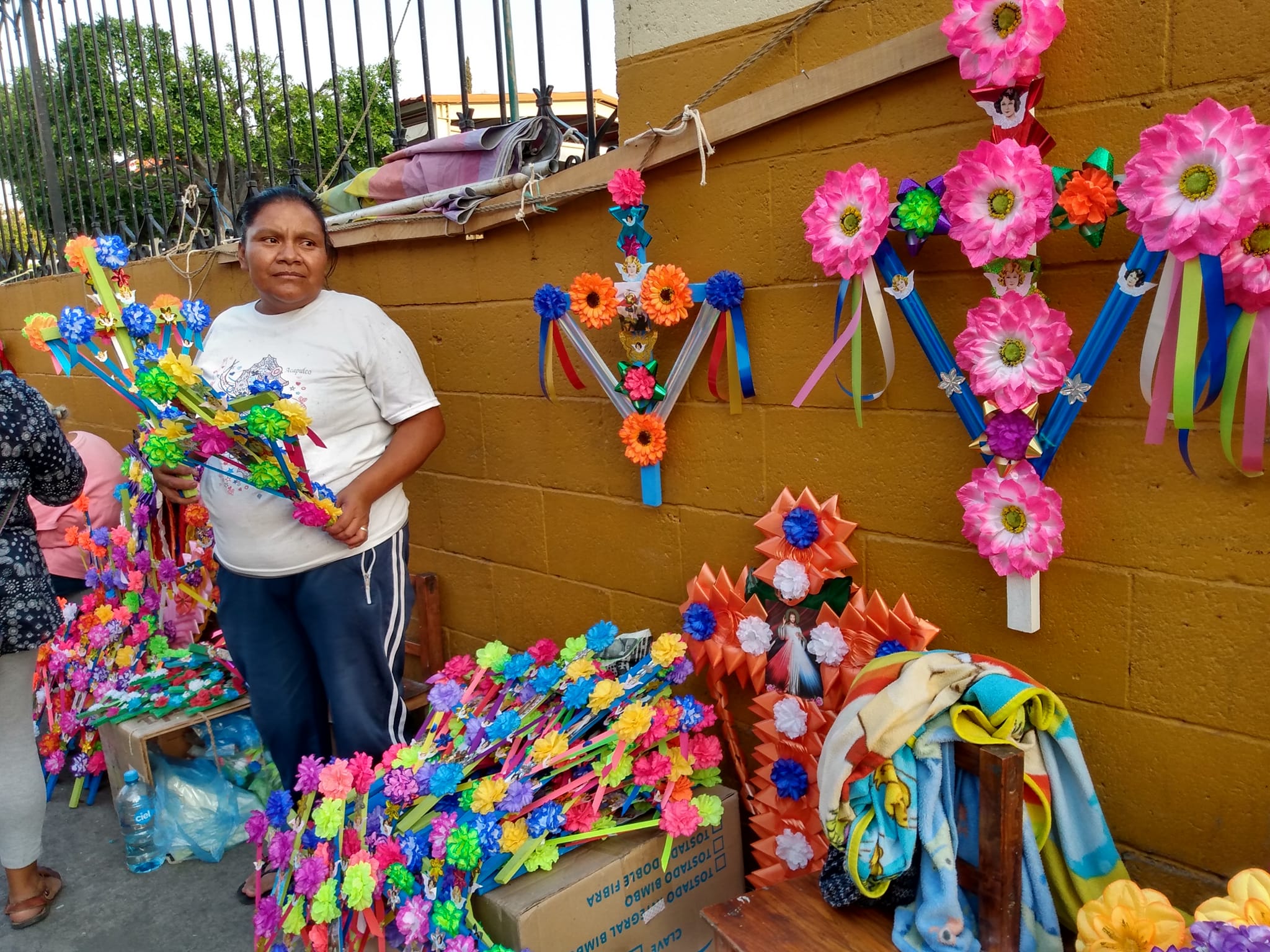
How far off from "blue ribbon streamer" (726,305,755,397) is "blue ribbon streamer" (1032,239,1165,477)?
669 mm

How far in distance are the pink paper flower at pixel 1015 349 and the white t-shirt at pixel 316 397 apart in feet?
4.42

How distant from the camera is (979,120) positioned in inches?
68.1

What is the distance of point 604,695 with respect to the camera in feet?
6.98

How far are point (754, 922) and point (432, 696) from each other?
1.05 metres

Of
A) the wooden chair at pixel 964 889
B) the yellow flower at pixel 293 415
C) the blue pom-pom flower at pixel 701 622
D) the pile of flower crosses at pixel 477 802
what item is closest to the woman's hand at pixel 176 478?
the yellow flower at pixel 293 415

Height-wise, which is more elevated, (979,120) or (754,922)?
(979,120)

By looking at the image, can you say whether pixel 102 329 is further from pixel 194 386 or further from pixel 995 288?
pixel 995 288

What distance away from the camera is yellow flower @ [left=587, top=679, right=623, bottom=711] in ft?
6.98

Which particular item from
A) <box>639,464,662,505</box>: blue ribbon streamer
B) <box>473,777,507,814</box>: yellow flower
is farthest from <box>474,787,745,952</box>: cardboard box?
<box>639,464,662,505</box>: blue ribbon streamer

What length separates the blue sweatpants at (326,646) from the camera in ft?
7.44

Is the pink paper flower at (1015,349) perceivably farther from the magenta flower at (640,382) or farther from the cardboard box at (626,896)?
the cardboard box at (626,896)

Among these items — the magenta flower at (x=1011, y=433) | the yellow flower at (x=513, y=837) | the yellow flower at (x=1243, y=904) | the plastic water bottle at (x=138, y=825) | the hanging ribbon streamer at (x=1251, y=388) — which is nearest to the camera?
the yellow flower at (x=1243, y=904)

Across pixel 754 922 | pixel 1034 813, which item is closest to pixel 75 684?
pixel 754 922

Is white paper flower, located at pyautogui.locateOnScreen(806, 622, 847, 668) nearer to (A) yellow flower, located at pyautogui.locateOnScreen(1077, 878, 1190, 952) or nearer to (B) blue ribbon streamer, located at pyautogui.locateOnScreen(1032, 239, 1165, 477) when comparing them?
(B) blue ribbon streamer, located at pyautogui.locateOnScreen(1032, 239, 1165, 477)
